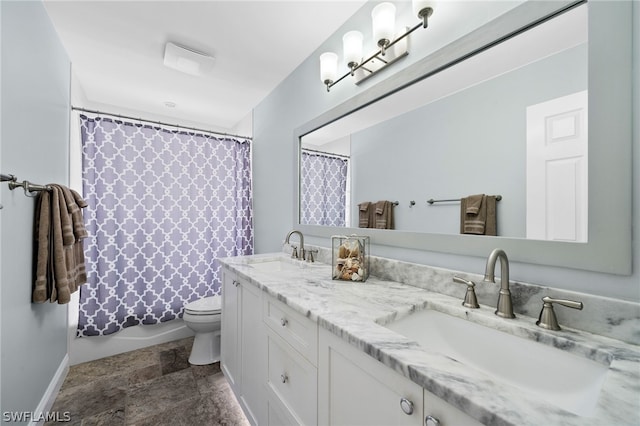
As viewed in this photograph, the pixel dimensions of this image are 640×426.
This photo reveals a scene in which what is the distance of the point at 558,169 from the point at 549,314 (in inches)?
16.7

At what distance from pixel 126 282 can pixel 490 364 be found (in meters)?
2.63

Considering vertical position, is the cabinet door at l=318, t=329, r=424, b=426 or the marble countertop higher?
the marble countertop

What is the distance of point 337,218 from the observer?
5.69 feet

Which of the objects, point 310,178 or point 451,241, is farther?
point 310,178

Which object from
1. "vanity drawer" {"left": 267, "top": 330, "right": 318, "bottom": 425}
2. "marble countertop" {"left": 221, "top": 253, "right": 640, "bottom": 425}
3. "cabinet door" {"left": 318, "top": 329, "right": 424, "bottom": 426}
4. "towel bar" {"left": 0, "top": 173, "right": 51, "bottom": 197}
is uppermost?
"towel bar" {"left": 0, "top": 173, "right": 51, "bottom": 197}

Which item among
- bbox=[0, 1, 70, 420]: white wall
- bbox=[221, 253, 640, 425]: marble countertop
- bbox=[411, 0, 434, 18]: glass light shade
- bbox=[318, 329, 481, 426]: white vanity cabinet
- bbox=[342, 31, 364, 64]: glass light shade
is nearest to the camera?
bbox=[221, 253, 640, 425]: marble countertop

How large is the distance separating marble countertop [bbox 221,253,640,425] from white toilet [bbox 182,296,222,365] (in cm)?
105

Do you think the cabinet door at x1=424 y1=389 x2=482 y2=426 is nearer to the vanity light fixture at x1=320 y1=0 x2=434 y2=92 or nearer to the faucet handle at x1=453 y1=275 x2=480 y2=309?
the faucet handle at x1=453 y1=275 x2=480 y2=309

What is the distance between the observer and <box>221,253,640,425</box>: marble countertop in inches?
16.8

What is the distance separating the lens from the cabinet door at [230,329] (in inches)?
61.6

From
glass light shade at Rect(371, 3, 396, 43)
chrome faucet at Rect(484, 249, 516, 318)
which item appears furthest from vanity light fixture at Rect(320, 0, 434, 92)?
chrome faucet at Rect(484, 249, 516, 318)

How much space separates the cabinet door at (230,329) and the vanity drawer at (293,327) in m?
0.45

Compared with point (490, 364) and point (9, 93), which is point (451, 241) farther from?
point (9, 93)

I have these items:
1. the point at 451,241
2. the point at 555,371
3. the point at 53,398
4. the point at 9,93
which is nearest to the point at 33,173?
the point at 9,93
